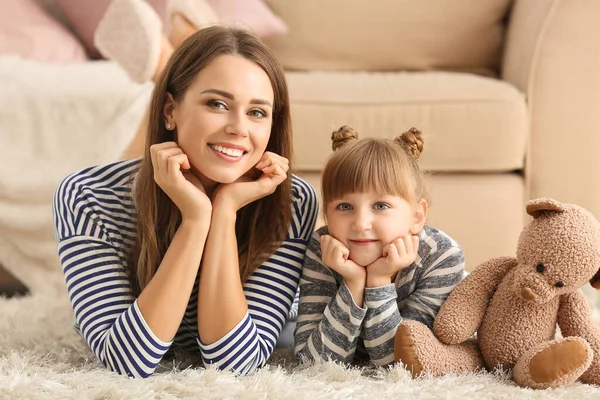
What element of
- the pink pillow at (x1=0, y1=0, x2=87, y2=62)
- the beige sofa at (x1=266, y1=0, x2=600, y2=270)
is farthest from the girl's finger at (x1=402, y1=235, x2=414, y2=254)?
the pink pillow at (x1=0, y1=0, x2=87, y2=62)

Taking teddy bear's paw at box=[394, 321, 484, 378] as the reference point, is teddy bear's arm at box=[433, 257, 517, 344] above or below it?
above

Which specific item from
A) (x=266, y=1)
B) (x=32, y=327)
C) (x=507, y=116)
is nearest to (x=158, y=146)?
(x=32, y=327)

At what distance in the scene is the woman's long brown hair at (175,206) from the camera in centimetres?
118

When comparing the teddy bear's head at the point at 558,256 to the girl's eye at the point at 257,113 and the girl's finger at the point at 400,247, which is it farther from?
the girl's eye at the point at 257,113

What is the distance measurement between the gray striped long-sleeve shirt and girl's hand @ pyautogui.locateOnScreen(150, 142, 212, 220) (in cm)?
21

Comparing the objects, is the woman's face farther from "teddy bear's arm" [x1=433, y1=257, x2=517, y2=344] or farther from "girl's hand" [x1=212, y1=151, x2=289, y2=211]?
"teddy bear's arm" [x1=433, y1=257, x2=517, y2=344]

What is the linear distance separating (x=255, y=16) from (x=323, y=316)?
1.41 meters

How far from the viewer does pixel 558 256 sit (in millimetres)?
1067

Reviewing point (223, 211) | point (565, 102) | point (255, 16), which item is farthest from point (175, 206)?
point (255, 16)

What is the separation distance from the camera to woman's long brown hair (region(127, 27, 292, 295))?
1176 mm

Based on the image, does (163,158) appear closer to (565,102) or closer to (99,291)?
(99,291)

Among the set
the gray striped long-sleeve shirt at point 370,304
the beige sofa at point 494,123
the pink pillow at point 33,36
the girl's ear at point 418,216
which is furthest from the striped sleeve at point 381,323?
the pink pillow at point 33,36

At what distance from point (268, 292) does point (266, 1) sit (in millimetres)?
1477

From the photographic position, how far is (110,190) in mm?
1247
